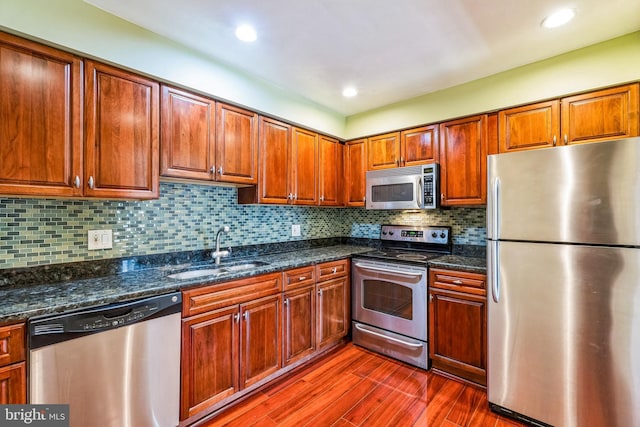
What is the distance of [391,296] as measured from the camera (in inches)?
103

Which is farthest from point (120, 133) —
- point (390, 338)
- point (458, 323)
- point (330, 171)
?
point (458, 323)

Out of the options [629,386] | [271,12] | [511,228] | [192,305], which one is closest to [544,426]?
[629,386]

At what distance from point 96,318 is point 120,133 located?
105 centimetres

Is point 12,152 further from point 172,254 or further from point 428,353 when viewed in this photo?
point 428,353

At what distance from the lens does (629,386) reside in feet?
4.88

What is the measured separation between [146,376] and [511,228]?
7.59 feet

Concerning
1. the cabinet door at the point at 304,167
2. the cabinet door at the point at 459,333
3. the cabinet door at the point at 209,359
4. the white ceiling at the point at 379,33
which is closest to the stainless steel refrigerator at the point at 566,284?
the cabinet door at the point at 459,333

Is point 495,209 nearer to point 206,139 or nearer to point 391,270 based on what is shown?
point 391,270

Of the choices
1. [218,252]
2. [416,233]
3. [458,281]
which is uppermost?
[416,233]

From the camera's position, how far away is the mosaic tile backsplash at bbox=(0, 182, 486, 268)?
5.27 feet

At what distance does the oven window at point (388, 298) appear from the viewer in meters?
2.50

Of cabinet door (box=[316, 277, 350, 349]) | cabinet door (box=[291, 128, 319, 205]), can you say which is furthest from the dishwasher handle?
cabinet door (box=[291, 128, 319, 205])

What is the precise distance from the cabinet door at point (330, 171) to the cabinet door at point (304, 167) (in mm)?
93

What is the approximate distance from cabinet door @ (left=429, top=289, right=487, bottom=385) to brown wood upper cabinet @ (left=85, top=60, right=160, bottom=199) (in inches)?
91.2
